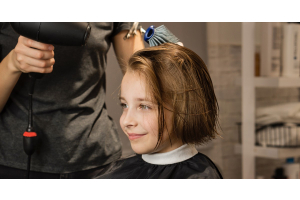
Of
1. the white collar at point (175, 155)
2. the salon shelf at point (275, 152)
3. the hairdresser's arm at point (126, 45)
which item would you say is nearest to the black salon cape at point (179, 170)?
the white collar at point (175, 155)

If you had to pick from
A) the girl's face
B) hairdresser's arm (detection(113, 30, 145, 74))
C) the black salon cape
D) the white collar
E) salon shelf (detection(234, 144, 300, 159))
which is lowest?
salon shelf (detection(234, 144, 300, 159))

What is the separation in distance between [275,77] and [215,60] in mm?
498

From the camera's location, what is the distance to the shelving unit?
57.2 inches

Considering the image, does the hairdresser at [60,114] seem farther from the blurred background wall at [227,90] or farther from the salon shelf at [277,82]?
the blurred background wall at [227,90]

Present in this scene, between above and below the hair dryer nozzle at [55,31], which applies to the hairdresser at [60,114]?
below

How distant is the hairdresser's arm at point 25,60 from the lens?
0.60 m

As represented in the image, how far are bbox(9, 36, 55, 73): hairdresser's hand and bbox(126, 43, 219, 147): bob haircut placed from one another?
0.18 meters

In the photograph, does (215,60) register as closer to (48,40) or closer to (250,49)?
(250,49)

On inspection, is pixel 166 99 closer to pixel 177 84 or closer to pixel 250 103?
pixel 177 84

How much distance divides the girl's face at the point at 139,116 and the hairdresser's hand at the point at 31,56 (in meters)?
0.17

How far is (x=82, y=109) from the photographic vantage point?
78 cm

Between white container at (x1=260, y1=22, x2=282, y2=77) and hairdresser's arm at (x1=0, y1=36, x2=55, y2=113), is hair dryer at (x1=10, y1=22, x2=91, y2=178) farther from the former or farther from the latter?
white container at (x1=260, y1=22, x2=282, y2=77)

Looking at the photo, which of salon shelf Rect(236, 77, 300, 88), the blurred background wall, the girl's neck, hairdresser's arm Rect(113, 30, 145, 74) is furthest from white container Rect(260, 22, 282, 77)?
the girl's neck

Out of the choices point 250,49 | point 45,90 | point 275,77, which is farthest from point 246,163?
point 45,90
